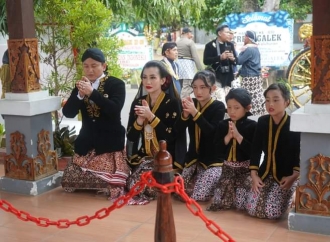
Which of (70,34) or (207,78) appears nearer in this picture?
(207,78)

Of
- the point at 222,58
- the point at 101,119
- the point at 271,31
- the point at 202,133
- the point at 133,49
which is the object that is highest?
the point at 271,31

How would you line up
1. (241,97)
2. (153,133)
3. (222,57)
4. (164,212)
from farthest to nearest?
(222,57) < (153,133) < (241,97) < (164,212)

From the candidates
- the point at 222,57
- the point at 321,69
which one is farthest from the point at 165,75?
the point at 222,57

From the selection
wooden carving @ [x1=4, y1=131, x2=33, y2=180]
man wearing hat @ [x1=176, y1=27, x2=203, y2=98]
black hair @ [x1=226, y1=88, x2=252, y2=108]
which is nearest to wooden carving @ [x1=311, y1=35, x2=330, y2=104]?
black hair @ [x1=226, y1=88, x2=252, y2=108]

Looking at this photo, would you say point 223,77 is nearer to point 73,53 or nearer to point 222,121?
point 73,53

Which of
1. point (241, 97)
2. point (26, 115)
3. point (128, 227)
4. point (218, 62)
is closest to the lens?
point (128, 227)

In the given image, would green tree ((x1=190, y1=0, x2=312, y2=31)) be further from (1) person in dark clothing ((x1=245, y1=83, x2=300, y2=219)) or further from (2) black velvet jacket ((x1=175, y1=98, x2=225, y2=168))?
(1) person in dark clothing ((x1=245, y1=83, x2=300, y2=219))

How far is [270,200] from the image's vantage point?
4.28 m

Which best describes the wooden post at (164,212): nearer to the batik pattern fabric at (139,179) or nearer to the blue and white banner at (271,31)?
the batik pattern fabric at (139,179)

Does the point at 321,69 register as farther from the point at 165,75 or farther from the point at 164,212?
the point at 164,212

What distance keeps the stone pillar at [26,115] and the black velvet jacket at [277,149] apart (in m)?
2.04

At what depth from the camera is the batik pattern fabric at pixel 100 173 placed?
4.99 metres

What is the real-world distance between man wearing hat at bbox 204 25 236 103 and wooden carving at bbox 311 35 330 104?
4.34 meters

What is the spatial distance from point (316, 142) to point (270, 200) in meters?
0.65
